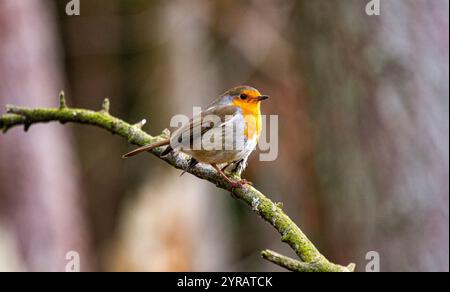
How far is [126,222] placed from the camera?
8.12 metres

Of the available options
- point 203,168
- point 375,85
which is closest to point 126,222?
point 375,85

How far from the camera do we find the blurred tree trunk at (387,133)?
5.42 meters

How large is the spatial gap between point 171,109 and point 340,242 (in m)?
4.37

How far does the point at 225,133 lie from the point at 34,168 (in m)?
4.82

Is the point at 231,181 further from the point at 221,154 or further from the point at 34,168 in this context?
the point at 34,168

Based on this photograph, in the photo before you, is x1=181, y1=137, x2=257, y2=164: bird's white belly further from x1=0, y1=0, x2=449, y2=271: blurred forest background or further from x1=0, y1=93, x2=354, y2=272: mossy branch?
x1=0, y1=0, x2=449, y2=271: blurred forest background

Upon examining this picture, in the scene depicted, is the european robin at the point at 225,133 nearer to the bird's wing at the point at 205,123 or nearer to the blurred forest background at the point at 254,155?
the bird's wing at the point at 205,123

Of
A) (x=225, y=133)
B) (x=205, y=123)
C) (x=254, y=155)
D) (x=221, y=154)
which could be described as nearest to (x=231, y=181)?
(x=221, y=154)

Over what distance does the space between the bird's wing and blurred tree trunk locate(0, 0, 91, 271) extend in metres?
4.22

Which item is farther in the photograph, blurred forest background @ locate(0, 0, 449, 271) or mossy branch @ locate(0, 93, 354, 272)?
blurred forest background @ locate(0, 0, 449, 271)

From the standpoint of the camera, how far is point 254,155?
26.5ft

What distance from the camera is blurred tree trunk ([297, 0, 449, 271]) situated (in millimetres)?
5422

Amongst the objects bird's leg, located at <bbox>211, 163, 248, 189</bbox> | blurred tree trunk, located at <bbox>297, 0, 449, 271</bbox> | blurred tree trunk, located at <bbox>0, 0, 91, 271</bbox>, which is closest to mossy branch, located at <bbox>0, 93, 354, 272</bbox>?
bird's leg, located at <bbox>211, 163, 248, 189</bbox>

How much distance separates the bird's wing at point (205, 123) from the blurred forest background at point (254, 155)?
2.46m
